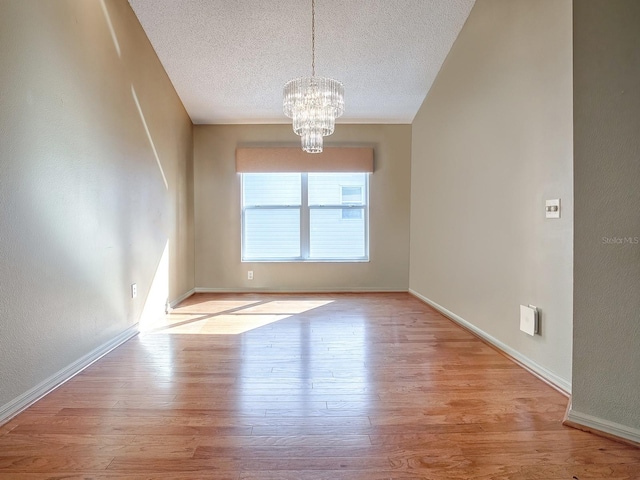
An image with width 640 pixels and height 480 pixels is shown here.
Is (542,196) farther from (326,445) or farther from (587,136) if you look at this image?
(326,445)

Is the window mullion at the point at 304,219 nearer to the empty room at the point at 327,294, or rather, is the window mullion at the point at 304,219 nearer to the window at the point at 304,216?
the window at the point at 304,216

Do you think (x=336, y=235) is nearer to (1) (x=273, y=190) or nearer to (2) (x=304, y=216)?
(2) (x=304, y=216)

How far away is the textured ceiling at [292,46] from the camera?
9.92 ft

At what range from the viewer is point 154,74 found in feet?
11.4

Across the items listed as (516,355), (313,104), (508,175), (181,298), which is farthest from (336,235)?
(516,355)

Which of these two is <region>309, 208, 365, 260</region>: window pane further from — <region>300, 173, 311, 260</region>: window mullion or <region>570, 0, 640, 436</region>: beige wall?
<region>570, 0, 640, 436</region>: beige wall

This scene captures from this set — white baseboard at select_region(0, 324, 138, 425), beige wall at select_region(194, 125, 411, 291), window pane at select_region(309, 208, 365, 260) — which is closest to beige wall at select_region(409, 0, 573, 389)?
beige wall at select_region(194, 125, 411, 291)

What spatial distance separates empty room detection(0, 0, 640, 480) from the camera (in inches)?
56.4

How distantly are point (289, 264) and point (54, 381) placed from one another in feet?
10.4

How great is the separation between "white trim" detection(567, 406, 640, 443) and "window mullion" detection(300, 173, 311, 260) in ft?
12.1

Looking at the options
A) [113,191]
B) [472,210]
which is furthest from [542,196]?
[113,191]

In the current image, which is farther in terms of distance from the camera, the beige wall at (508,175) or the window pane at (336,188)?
the window pane at (336,188)

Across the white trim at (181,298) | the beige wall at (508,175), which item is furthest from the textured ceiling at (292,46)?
the white trim at (181,298)

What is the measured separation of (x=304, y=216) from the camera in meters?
4.94
